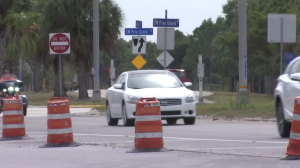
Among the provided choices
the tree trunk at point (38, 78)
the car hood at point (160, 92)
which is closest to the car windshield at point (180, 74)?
the tree trunk at point (38, 78)

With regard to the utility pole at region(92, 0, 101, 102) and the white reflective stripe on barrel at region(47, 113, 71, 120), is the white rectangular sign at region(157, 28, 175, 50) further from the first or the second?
the white reflective stripe on barrel at region(47, 113, 71, 120)

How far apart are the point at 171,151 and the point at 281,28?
10977mm

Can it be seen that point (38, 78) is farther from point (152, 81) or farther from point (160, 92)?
point (160, 92)

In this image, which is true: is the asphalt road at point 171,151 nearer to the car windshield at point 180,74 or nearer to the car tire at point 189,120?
the car tire at point 189,120

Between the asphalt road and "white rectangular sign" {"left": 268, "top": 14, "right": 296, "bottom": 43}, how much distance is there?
199 inches

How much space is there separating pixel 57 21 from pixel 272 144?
33829 millimetres

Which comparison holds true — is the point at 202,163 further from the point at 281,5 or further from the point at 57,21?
the point at 281,5

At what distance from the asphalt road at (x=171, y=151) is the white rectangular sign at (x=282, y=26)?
504 centimetres

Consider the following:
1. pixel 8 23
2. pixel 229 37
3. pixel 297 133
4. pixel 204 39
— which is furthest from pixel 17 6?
pixel 204 39

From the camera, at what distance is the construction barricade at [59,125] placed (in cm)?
1426

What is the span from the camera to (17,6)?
145 ft

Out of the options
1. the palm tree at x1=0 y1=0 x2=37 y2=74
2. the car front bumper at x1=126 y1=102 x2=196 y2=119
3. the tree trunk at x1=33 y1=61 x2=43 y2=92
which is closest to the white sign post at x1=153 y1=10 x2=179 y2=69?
the car front bumper at x1=126 y1=102 x2=196 y2=119

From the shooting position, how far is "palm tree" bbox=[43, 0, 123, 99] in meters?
45.4

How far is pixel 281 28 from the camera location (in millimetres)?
22609
